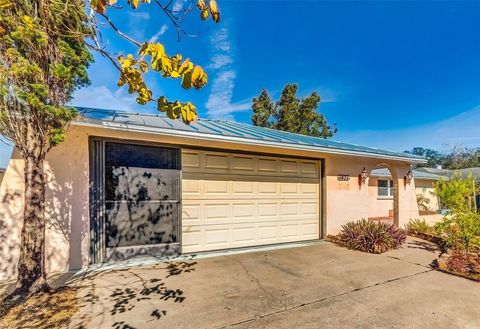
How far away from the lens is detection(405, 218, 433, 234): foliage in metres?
8.87

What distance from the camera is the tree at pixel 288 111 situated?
68.2ft

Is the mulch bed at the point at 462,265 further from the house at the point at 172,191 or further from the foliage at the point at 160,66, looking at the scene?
the foliage at the point at 160,66

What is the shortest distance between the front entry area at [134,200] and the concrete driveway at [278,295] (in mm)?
494

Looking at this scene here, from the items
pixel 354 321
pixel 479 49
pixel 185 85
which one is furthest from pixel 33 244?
pixel 479 49

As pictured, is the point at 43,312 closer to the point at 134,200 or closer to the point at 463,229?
the point at 134,200

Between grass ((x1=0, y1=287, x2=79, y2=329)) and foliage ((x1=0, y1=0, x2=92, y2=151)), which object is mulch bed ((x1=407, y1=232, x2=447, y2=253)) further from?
foliage ((x1=0, y1=0, x2=92, y2=151))

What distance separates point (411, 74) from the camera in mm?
13891

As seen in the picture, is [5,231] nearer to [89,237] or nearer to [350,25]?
[89,237]

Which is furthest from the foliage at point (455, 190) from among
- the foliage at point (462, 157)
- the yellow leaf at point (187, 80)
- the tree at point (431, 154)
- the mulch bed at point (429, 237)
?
the tree at point (431, 154)

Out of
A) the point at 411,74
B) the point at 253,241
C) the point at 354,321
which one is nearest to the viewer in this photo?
the point at 354,321

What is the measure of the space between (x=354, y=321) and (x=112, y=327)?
A: 115 inches

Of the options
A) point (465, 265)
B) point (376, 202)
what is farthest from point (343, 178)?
point (376, 202)

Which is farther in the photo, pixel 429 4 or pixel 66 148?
Answer: pixel 429 4

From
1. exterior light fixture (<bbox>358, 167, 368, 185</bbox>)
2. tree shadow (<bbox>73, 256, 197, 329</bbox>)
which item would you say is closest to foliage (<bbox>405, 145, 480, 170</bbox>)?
exterior light fixture (<bbox>358, 167, 368, 185</bbox>)
